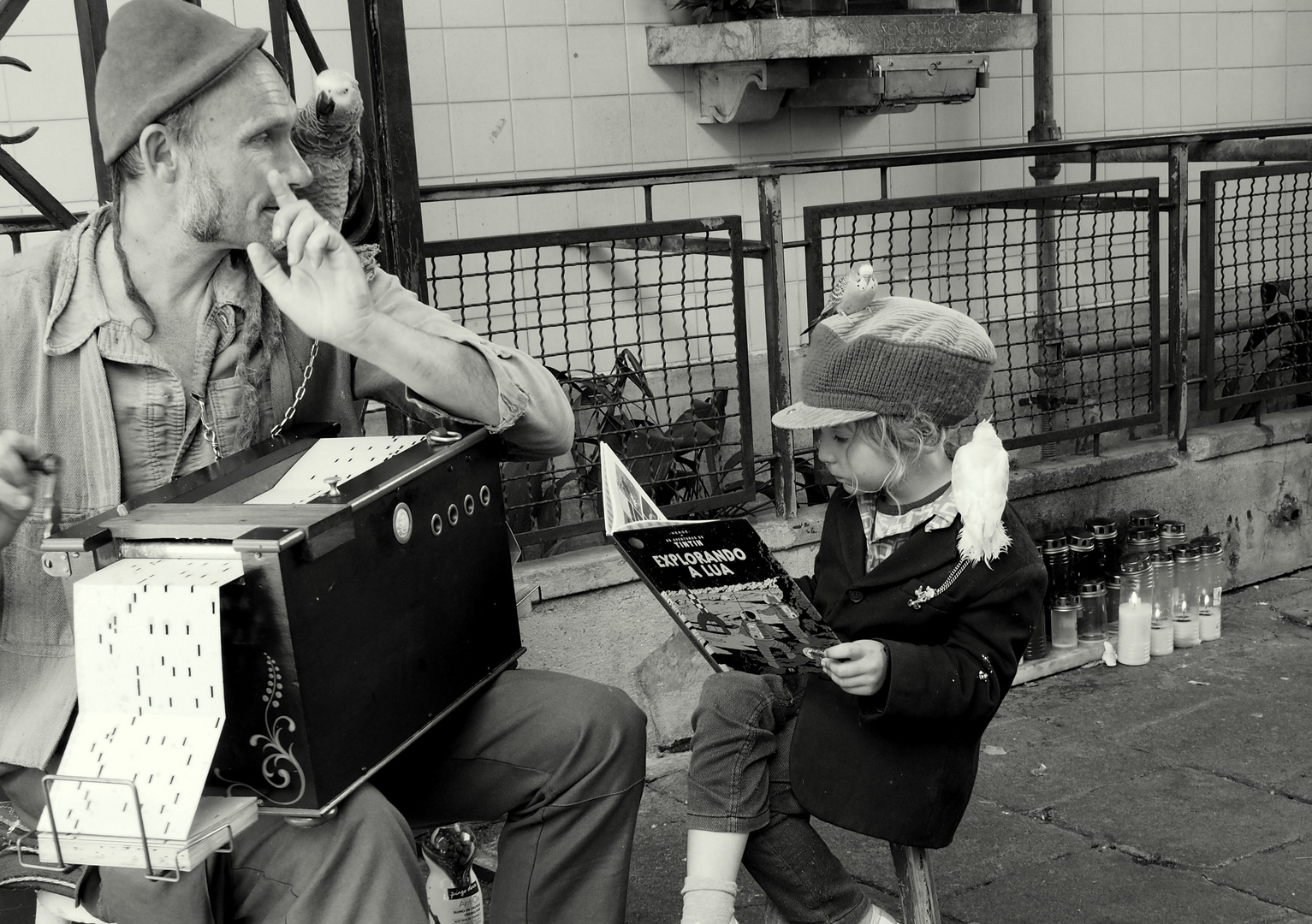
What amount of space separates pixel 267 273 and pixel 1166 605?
2.90 metres

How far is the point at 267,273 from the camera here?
178 cm

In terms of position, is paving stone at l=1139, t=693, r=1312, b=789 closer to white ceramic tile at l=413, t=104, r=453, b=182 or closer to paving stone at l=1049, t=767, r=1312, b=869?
paving stone at l=1049, t=767, r=1312, b=869

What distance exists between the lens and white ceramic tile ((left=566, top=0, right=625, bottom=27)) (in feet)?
14.7

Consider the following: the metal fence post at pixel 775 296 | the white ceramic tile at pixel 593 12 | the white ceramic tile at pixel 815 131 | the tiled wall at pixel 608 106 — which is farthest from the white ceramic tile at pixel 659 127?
the metal fence post at pixel 775 296

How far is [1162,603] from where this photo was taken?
3871mm

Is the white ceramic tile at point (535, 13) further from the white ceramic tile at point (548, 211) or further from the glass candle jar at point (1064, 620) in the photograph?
the glass candle jar at point (1064, 620)

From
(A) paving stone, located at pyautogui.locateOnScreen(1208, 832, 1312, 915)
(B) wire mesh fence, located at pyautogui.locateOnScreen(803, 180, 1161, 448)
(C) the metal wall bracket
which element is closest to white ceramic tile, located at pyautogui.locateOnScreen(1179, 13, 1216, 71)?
(B) wire mesh fence, located at pyautogui.locateOnScreen(803, 180, 1161, 448)

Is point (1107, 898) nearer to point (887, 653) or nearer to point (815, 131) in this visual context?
point (887, 653)

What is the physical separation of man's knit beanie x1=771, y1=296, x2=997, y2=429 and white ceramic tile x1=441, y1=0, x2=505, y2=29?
2696 mm

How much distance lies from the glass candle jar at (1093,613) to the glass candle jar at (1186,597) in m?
0.21

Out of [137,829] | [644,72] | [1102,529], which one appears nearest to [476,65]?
[644,72]

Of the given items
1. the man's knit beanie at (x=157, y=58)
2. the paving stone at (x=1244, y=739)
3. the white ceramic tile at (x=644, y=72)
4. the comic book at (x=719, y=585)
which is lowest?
the paving stone at (x=1244, y=739)

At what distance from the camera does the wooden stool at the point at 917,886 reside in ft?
6.57

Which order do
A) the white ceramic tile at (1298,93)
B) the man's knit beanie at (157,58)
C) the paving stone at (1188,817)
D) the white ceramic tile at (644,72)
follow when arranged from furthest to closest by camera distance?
Answer: the white ceramic tile at (1298,93) → the white ceramic tile at (644,72) → the paving stone at (1188,817) → the man's knit beanie at (157,58)
